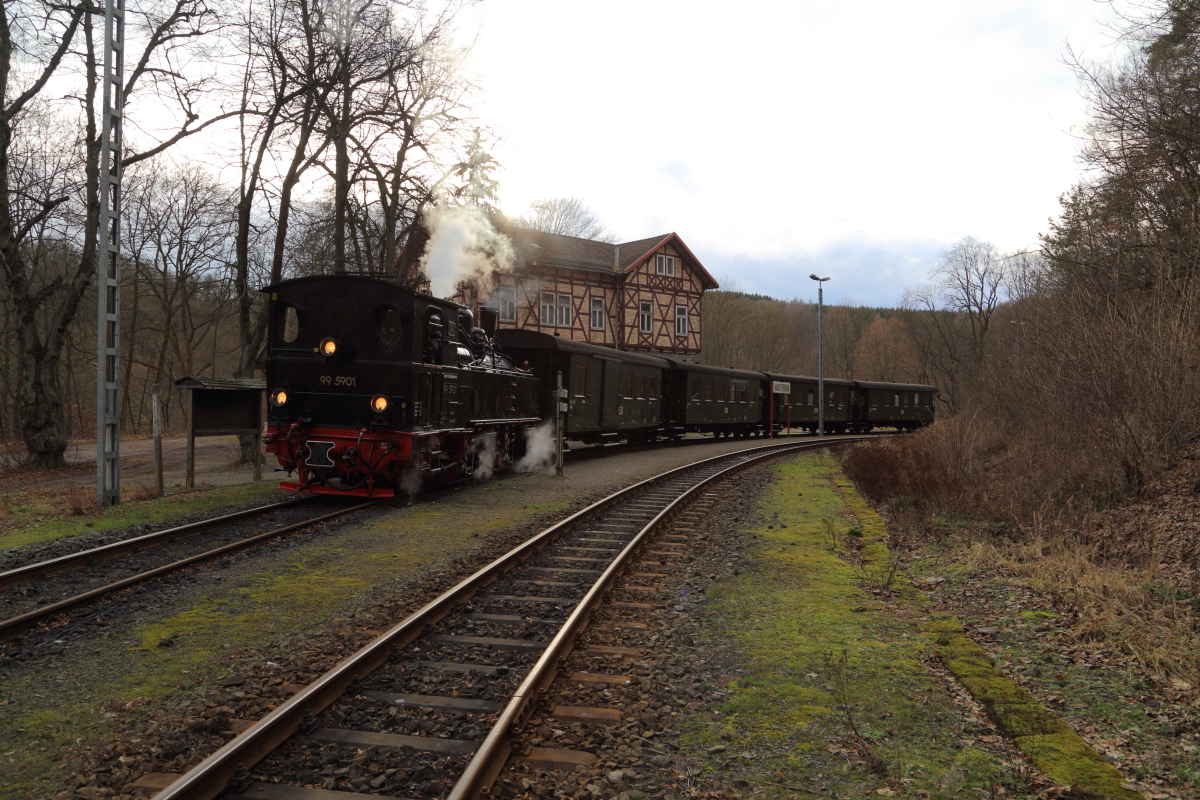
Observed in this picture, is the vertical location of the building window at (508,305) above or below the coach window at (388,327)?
above

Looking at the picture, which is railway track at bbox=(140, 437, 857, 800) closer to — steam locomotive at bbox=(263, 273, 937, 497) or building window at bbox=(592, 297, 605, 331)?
steam locomotive at bbox=(263, 273, 937, 497)

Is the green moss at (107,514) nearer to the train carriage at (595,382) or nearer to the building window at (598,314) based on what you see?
the train carriage at (595,382)

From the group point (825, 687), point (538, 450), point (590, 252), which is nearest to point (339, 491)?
point (538, 450)

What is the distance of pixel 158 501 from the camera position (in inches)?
446

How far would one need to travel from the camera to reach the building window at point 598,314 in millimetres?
34531

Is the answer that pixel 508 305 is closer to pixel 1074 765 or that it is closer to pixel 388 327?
pixel 388 327

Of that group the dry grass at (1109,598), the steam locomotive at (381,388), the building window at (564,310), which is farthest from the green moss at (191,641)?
the building window at (564,310)

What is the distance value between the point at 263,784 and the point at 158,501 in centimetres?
951

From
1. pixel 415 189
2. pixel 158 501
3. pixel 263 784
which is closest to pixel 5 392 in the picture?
pixel 415 189

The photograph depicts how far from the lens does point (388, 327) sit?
10.9m

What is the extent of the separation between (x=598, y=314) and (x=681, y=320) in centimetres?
505

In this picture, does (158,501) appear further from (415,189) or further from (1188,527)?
(1188,527)

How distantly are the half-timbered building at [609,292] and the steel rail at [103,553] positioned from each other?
70.5 ft

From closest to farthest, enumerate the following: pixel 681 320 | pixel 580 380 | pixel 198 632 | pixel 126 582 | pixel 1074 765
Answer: pixel 1074 765 → pixel 198 632 → pixel 126 582 → pixel 580 380 → pixel 681 320
